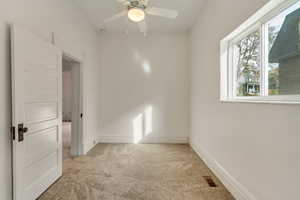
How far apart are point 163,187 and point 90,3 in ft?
10.9

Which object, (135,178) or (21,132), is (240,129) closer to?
(135,178)

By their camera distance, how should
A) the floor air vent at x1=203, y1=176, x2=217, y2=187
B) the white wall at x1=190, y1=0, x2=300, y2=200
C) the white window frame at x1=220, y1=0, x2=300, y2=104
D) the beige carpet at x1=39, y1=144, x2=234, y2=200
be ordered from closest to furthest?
1. the white wall at x1=190, y1=0, x2=300, y2=200
2. the white window frame at x1=220, y1=0, x2=300, y2=104
3. the beige carpet at x1=39, y1=144, x2=234, y2=200
4. the floor air vent at x1=203, y1=176, x2=217, y2=187

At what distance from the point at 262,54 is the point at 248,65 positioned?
0.36m

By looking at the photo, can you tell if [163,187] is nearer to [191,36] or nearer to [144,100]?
[144,100]

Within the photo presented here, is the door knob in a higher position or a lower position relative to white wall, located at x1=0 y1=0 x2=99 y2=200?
lower

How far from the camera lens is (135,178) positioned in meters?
2.71

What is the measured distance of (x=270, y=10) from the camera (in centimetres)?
174

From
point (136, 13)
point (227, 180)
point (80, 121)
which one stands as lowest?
point (227, 180)

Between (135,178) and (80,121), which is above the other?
(80,121)

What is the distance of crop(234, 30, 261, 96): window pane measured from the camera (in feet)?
6.77

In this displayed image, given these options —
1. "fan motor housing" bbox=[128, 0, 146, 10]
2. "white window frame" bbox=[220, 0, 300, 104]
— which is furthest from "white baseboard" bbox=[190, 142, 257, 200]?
"fan motor housing" bbox=[128, 0, 146, 10]

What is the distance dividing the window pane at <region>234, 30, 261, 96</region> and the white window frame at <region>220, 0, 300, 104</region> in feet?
0.21

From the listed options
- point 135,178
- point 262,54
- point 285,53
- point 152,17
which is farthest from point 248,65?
point 152,17

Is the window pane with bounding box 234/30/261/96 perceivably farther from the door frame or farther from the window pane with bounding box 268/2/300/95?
the door frame
